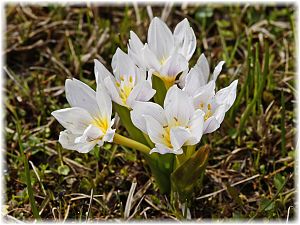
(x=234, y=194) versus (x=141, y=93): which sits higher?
(x=141, y=93)

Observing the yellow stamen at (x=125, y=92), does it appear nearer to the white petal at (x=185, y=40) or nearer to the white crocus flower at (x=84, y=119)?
the white crocus flower at (x=84, y=119)

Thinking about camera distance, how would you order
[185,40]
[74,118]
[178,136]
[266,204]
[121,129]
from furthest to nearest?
[121,129] < [266,204] < [185,40] < [74,118] < [178,136]

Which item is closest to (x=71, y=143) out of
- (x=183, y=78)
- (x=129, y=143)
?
(x=129, y=143)

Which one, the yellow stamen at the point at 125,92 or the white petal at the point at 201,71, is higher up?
the white petal at the point at 201,71

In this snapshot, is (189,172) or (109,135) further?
(189,172)

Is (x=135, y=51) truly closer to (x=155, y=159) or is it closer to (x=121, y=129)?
(x=155, y=159)

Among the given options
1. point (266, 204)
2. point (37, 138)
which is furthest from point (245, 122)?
point (37, 138)

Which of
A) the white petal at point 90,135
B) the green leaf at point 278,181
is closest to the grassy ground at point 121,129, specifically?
the green leaf at point 278,181

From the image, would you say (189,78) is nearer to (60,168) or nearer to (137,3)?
(60,168)
